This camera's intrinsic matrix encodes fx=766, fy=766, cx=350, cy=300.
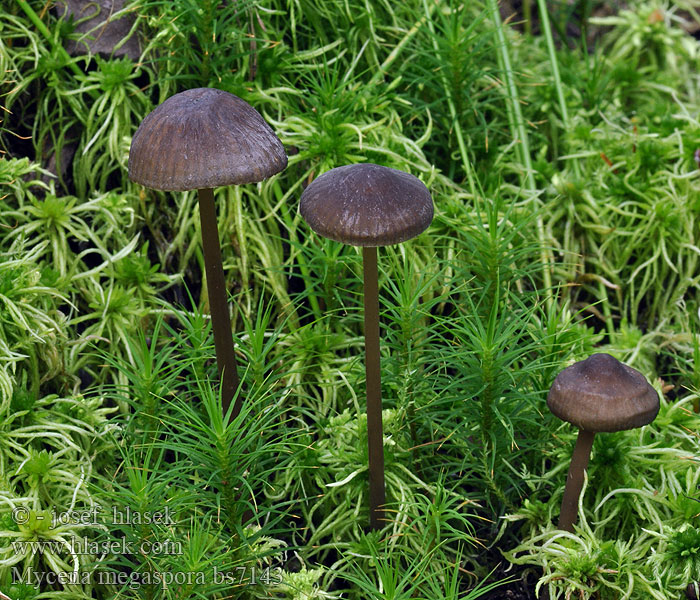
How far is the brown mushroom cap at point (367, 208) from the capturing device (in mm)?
1629

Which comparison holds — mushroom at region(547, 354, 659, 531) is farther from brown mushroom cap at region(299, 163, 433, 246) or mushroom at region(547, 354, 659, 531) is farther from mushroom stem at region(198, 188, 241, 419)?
mushroom stem at region(198, 188, 241, 419)

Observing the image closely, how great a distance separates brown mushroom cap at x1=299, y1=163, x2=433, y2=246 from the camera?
5.34ft

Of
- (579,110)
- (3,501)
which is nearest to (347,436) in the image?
(3,501)

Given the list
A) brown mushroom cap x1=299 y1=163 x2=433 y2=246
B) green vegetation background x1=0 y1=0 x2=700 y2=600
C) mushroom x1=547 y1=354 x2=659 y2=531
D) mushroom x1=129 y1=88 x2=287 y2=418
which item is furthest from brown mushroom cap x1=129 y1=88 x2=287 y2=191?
mushroom x1=547 y1=354 x2=659 y2=531

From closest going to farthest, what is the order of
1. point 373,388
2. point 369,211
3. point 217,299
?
1. point 369,211
2. point 373,388
3. point 217,299

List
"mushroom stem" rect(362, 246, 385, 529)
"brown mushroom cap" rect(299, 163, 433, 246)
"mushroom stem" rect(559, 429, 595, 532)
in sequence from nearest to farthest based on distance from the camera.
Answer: "brown mushroom cap" rect(299, 163, 433, 246) → "mushroom stem" rect(362, 246, 385, 529) → "mushroom stem" rect(559, 429, 595, 532)

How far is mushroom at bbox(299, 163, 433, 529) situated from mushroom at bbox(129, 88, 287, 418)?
0.15m

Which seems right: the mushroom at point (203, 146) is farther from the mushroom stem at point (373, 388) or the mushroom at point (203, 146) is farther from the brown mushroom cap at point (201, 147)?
the mushroom stem at point (373, 388)

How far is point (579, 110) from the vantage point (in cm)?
303

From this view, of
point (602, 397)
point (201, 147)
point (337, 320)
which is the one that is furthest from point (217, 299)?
point (602, 397)

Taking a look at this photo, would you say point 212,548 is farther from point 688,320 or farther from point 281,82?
point 688,320

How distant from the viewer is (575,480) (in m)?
1.89

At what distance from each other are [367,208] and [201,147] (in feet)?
1.29

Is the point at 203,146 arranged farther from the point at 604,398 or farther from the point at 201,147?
the point at 604,398
